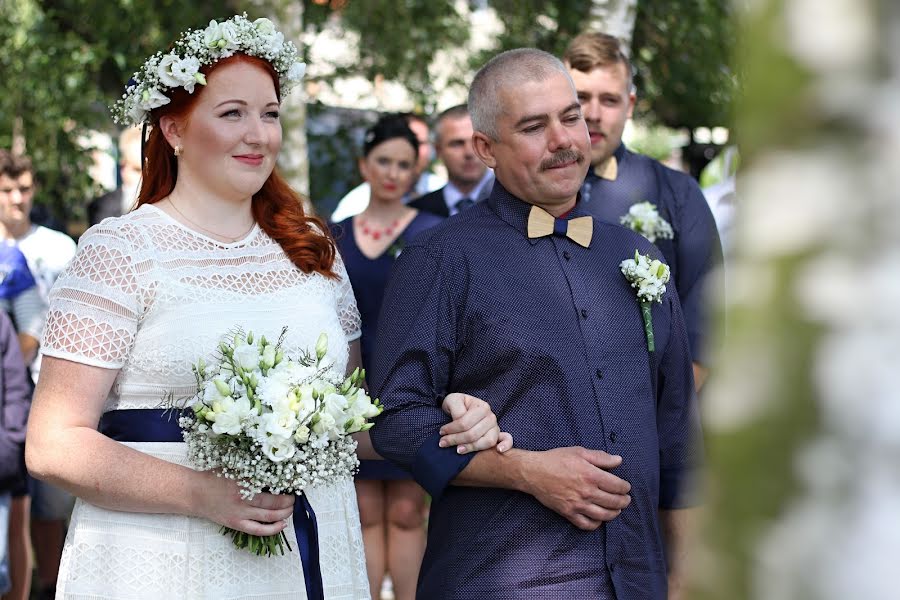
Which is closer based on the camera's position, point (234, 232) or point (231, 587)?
point (231, 587)

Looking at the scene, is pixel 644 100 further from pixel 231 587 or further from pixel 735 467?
pixel 735 467

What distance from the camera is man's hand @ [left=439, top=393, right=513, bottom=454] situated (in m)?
3.35

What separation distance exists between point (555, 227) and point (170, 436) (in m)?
1.29

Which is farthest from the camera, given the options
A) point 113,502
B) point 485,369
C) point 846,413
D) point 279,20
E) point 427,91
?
point 427,91

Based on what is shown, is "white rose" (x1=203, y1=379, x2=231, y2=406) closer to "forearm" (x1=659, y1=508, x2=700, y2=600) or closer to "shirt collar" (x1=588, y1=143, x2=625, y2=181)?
"forearm" (x1=659, y1=508, x2=700, y2=600)

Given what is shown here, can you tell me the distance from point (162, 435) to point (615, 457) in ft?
4.02

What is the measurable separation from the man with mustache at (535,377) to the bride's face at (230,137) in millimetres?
533

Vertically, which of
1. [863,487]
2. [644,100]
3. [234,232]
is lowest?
[644,100]

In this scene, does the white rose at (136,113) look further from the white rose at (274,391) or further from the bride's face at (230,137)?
the white rose at (274,391)

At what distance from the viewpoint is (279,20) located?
8797 mm

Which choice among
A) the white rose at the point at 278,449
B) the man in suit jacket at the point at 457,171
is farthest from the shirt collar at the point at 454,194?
the white rose at the point at 278,449

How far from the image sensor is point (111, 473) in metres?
3.13

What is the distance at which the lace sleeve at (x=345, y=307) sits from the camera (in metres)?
3.83

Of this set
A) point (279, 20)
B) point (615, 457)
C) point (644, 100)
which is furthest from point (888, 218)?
point (644, 100)
